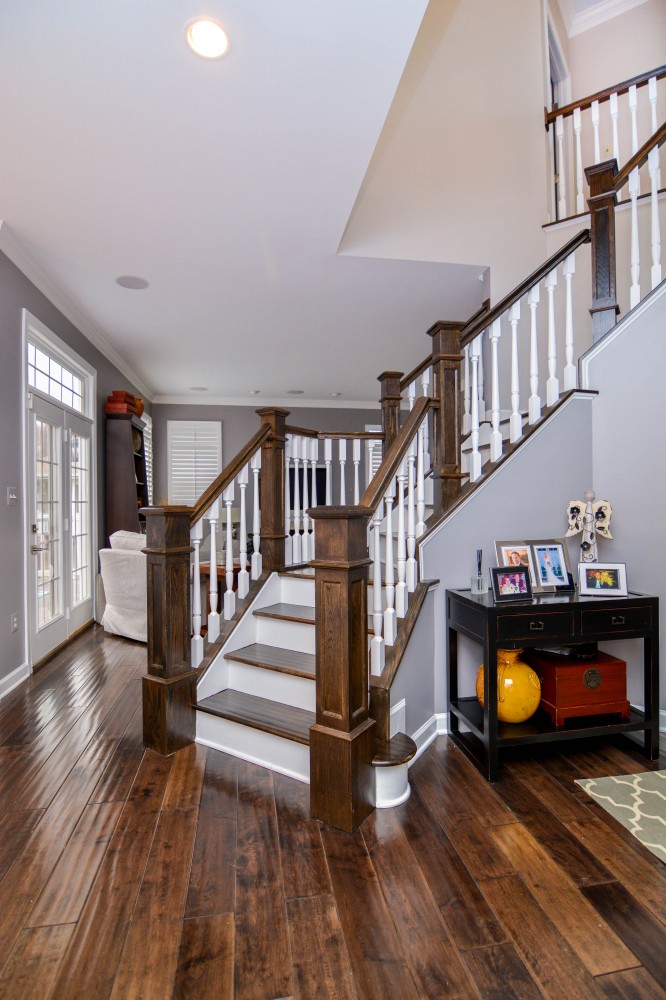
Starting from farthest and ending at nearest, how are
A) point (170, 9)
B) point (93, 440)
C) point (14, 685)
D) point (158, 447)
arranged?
1. point (158, 447)
2. point (93, 440)
3. point (14, 685)
4. point (170, 9)

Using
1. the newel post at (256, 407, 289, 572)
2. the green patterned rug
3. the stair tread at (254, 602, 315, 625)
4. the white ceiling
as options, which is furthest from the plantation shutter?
the green patterned rug

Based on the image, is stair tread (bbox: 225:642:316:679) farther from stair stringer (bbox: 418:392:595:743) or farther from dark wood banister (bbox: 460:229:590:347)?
dark wood banister (bbox: 460:229:590:347)

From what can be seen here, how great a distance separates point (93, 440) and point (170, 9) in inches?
161

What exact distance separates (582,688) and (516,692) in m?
0.33

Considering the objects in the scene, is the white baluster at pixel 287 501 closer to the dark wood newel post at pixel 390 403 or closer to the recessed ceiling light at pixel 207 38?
the dark wood newel post at pixel 390 403

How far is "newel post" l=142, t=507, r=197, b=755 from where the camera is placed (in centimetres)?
241

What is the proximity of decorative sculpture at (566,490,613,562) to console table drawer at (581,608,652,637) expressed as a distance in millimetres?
341

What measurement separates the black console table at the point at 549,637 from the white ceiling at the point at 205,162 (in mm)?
2323

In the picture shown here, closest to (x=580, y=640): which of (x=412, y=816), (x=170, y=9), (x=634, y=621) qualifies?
(x=634, y=621)

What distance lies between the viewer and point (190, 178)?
277 centimetres

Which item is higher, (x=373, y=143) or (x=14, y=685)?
(x=373, y=143)

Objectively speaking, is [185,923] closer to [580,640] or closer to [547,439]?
[580,640]

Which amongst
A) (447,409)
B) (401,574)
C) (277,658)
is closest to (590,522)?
(447,409)

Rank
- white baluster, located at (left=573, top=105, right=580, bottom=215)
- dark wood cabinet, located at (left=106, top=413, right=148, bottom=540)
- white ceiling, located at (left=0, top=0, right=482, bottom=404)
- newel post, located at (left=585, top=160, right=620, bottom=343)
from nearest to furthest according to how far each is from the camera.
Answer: white ceiling, located at (left=0, top=0, right=482, bottom=404), newel post, located at (left=585, top=160, right=620, bottom=343), white baluster, located at (left=573, top=105, right=580, bottom=215), dark wood cabinet, located at (left=106, top=413, right=148, bottom=540)
